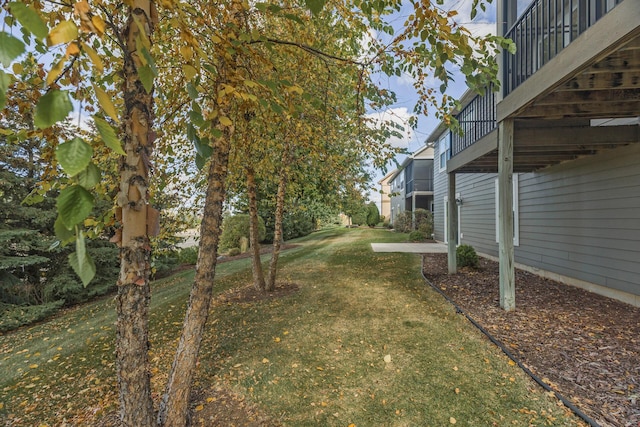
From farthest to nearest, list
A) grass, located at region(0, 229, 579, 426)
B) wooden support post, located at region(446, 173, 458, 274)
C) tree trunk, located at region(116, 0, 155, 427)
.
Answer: wooden support post, located at region(446, 173, 458, 274) < grass, located at region(0, 229, 579, 426) < tree trunk, located at region(116, 0, 155, 427)

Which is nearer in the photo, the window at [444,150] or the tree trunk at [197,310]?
the tree trunk at [197,310]

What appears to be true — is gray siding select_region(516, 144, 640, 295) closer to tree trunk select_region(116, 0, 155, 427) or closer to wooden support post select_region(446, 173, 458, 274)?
wooden support post select_region(446, 173, 458, 274)

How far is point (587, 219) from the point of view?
5.66m

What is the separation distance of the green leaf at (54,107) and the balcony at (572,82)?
345 cm

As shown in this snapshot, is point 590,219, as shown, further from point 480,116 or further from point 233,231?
point 233,231

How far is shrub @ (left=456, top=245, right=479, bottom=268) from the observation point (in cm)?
755

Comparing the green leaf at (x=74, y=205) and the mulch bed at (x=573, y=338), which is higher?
the green leaf at (x=74, y=205)

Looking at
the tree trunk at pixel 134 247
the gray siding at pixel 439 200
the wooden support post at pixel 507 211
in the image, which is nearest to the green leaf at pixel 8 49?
the tree trunk at pixel 134 247

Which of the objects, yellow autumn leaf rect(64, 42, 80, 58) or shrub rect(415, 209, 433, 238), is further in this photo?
shrub rect(415, 209, 433, 238)

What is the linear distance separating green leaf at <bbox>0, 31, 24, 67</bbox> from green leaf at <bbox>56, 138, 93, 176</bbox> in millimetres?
176

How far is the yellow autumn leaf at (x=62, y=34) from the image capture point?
72cm

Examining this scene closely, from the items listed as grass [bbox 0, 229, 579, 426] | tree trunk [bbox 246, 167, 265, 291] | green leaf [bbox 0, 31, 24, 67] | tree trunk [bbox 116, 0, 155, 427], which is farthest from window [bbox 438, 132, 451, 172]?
green leaf [bbox 0, 31, 24, 67]

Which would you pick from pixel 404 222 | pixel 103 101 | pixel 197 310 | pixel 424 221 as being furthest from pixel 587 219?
pixel 404 222

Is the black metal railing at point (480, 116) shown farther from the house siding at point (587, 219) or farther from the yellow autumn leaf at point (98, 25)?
the yellow autumn leaf at point (98, 25)
